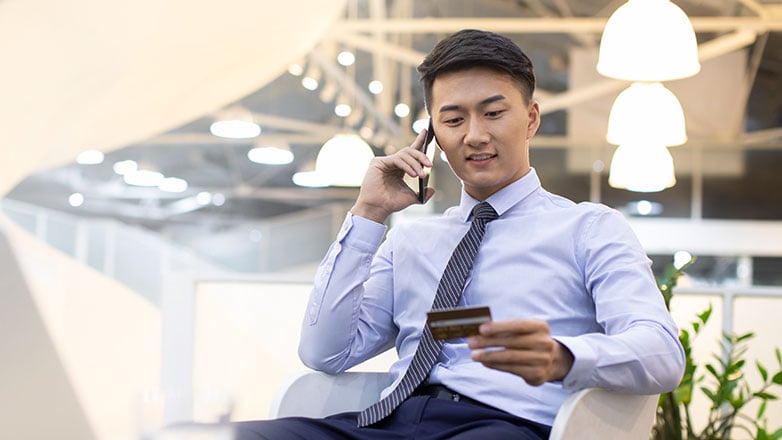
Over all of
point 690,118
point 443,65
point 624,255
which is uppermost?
point 690,118

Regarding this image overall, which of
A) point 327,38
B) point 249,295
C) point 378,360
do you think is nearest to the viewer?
point 378,360

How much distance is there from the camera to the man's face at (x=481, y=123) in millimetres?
1953

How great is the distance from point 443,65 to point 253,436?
2.61 ft

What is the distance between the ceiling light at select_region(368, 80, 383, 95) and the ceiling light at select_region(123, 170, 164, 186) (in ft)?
9.29

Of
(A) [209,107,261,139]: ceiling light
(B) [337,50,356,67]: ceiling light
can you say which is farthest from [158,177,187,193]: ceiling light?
(B) [337,50,356,67]: ceiling light

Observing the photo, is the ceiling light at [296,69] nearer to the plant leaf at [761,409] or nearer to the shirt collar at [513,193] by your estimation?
the plant leaf at [761,409]

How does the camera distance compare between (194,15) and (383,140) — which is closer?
(194,15)

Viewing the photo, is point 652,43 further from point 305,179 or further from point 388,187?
point 305,179

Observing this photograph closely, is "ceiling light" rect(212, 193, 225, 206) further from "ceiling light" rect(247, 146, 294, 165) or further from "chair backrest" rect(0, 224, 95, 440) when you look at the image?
"chair backrest" rect(0, 224, 95, 440)

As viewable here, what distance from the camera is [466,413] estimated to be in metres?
1.80

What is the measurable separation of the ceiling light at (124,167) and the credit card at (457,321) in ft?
36.9

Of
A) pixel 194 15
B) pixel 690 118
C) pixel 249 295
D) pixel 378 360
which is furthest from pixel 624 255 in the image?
pixel 690 118

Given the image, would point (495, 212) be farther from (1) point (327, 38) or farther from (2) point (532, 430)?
(1) point (327, 38)

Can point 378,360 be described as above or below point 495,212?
below
